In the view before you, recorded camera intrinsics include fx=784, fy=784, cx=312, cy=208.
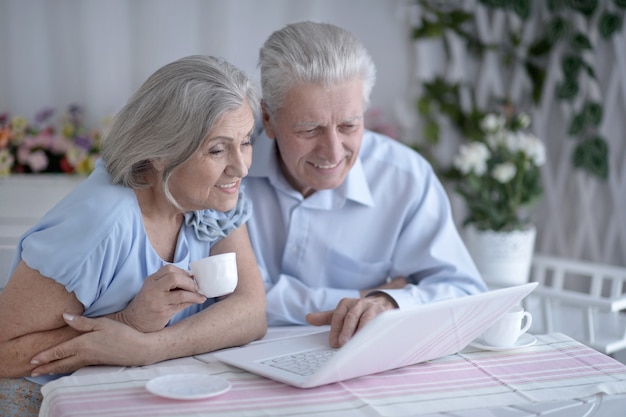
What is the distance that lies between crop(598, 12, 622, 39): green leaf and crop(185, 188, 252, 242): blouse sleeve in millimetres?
1889

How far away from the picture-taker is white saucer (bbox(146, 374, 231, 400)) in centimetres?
107

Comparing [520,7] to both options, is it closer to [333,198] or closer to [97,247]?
[333,198]

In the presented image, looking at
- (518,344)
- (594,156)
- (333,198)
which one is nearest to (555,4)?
(594,156)

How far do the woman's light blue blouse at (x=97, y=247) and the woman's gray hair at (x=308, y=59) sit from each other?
1.35ft

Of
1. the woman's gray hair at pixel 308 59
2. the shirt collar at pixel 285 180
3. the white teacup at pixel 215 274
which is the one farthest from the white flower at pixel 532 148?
the white teacup at pixel 215 274

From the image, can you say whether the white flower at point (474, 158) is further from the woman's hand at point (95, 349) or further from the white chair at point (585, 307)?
the woman's hand at point (95, 349)


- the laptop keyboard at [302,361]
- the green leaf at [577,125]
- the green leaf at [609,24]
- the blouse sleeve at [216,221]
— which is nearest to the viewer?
the laptop keyboard at [302,361]

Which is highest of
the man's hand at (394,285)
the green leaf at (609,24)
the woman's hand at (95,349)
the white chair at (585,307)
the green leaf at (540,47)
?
the green leaf at (609,24)

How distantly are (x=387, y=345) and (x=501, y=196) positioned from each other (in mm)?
1818

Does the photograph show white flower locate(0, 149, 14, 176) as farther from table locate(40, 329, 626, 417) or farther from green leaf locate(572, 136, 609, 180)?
green leaf locate(572, 136, 609, 180)

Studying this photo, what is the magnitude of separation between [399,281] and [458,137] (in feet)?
5.28

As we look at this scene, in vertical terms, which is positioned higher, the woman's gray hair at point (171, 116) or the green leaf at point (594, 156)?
the woman's gray hair at point (171, 116)

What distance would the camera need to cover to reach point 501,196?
9.24 feet

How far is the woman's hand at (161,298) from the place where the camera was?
126 cm
